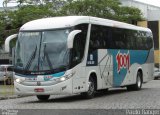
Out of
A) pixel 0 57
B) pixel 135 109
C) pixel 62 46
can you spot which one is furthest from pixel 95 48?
pixel 0 57

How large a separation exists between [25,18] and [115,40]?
1987 centimetres

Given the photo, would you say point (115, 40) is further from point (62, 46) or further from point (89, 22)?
point (62, 46)

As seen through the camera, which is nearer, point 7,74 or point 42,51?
point 42,51

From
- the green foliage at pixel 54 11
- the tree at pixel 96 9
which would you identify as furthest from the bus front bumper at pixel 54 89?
the tree at pixel 96 9

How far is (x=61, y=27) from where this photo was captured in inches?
806

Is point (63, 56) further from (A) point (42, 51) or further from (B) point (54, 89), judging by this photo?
(B) point (54, 89)

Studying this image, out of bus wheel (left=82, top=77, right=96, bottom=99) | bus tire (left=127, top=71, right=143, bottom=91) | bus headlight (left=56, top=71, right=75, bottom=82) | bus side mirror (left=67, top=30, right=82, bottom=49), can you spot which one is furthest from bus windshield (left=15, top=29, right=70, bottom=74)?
bus tire (left=127, top=71, right=143, bottom=91)

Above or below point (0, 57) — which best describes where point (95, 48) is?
above

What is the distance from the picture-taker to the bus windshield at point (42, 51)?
65.5ft

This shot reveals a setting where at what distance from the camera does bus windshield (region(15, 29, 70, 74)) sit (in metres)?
20.0

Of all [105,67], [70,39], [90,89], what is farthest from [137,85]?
[70,39]

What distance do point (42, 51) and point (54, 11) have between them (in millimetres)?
25429

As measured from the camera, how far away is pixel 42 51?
66.3 ft

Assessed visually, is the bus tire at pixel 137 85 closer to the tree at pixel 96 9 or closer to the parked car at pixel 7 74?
the parked car at pixel 7 74
